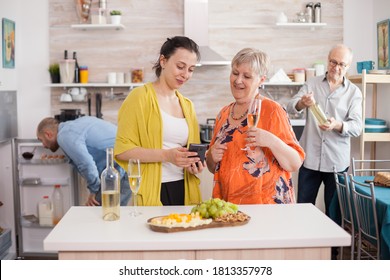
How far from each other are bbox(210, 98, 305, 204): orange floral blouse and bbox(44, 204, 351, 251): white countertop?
0.50 feet

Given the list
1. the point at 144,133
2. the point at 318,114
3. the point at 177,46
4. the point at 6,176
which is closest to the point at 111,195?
the point at 144,133

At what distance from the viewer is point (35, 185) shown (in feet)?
14.4

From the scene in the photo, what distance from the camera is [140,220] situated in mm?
1986

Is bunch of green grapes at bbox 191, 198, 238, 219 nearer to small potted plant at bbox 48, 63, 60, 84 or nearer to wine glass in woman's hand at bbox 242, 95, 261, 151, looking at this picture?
wine glass in woman's hand at bbox 242, 95, 261, 151

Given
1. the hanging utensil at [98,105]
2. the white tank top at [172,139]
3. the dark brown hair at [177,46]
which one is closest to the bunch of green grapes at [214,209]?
the white tank top at [172,139]

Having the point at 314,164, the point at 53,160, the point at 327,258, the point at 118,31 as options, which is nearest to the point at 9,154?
the point at 53,160

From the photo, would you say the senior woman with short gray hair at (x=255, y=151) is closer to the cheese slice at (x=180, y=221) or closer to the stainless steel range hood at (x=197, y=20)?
the cheese slice at (x=180, y=221)

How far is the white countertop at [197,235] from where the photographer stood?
173 cm

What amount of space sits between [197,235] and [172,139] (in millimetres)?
661

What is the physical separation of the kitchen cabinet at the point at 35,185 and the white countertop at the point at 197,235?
2.39 m

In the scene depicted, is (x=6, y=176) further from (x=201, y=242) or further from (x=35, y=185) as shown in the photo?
(x=201, y=242)

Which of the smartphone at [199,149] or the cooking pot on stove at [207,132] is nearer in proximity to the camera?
the smartphone at [199,149]

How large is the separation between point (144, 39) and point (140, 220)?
134 inches
